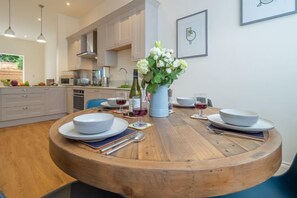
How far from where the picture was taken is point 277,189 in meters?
0.87

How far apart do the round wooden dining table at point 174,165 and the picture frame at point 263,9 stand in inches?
71.0

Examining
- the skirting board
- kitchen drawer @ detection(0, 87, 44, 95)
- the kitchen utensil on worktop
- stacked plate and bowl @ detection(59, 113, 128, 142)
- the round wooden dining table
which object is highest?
kitchen drawer @ detection(0, 87, 44, 95)

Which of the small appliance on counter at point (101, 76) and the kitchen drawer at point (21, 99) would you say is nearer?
the kitchen drawer at point (21, 99)

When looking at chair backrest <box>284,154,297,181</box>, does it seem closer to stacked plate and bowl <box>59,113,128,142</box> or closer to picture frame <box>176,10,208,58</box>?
stacked plate and bowl <box>59,113,128,142</box>

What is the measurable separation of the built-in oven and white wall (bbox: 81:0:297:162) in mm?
2676

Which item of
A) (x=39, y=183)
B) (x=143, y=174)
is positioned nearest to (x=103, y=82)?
(x=39, y=183)

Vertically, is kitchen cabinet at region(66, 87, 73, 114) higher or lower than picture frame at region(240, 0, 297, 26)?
lower

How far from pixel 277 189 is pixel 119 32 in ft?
11.2

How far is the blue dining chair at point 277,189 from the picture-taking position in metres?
0.81

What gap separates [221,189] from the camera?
456 mm

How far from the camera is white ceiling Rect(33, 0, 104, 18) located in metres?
4.44

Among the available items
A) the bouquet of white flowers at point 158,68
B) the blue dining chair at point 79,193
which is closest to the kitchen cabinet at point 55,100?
the blue dining chair at point 79,193

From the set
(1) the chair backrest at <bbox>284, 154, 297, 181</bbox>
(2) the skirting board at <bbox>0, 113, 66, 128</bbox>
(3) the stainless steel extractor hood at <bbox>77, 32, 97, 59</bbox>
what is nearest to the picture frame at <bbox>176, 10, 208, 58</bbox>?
(1) the chair backrest at <bbox>284, 154, 297, 181</bbox>

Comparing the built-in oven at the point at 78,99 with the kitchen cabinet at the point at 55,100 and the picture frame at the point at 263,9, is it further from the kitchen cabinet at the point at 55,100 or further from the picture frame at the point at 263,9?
the picture frame at the point at 263,9
